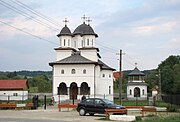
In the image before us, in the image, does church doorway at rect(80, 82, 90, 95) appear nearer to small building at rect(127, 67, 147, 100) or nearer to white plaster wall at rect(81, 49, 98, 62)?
white plaster wall at rect(81, 49, 98, 62)

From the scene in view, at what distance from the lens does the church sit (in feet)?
216

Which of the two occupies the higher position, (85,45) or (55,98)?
(85,45)

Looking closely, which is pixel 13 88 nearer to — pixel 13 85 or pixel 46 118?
pixel 13 85

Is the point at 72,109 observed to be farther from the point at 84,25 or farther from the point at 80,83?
the point at 84,25

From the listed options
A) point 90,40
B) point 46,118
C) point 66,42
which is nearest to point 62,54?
point 66,42

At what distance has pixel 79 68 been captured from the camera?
6594 cm

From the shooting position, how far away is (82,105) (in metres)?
29.8

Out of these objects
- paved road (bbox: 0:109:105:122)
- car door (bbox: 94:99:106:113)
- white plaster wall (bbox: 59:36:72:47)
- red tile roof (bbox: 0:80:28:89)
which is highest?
white plaster wall (bbox: 59:36:72:47)

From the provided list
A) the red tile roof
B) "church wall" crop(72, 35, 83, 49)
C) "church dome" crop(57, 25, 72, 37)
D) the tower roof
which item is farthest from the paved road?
the tower roof

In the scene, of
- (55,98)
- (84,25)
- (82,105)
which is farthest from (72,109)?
(84,25)

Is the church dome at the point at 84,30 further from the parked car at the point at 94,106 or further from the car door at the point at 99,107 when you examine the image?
the car door at the point at 99,107

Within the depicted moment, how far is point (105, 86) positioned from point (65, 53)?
10.3 metres

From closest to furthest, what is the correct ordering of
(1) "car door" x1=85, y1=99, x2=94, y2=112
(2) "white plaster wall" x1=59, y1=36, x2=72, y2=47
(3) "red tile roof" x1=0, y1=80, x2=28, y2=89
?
1. (1) "car door" x1=85, y1=99, x2=94, y2=112
2. (2) "white plaster wall" x1=59, y1=36, x2=72, y2=47
3. (3) "red tile roof" x1=0, y1=80, x2=28, y2=89

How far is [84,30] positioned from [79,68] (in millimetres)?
9817
